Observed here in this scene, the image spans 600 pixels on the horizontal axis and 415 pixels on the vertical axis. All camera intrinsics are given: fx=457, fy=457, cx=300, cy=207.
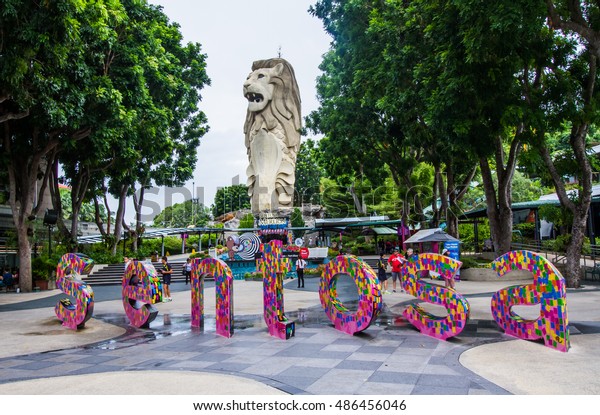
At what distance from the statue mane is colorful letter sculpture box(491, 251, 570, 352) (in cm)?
3167

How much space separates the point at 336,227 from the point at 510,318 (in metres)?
25.1

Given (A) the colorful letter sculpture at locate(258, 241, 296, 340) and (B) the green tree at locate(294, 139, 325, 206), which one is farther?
(B) the green tree at locate(294, 139, 325, 206)

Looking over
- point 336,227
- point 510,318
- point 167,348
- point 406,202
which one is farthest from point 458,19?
point 336,227

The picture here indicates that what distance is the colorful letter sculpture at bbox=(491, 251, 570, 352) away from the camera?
320 inches

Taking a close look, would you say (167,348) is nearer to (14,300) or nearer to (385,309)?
(385,309)

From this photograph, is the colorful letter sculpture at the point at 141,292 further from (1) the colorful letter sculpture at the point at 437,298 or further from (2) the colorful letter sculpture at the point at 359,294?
(1) the colorful letter sculpture at the point at 437,298

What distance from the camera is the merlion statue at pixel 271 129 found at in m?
39.4

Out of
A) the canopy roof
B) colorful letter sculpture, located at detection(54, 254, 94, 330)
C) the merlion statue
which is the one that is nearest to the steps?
colorful letter sculpture, located at detection(54, 254, 94, 330)

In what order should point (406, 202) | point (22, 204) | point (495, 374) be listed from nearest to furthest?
point (495, 374), point (22, 204), point (406, 202)

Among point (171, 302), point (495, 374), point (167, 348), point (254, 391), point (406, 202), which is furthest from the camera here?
point (406, 202)

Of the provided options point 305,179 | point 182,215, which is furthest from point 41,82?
point 182,215

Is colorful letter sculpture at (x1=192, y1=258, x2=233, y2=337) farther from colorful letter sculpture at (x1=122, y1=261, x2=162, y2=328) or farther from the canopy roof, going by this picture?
the canopy roof

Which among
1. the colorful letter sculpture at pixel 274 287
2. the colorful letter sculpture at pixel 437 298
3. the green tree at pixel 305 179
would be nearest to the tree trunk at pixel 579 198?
the colorful letter sculpture at pixel 437 298

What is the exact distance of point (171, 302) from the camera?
16.8m
